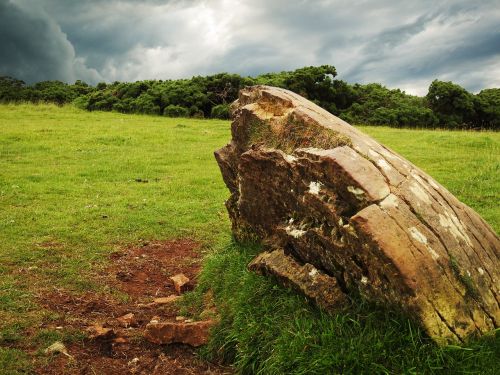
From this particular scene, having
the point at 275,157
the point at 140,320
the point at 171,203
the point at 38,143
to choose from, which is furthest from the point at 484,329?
the point at 38,143

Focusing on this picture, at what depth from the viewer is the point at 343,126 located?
23.9 feet

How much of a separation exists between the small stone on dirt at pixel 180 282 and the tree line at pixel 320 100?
29.5 m

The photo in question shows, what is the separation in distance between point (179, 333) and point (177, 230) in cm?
567

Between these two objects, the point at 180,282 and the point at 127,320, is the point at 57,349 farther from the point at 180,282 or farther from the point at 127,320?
the point at 180,282

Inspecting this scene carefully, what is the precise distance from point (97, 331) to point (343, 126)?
4.71 m

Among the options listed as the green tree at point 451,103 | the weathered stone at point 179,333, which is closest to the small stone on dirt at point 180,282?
the weathered stone at point 179,333

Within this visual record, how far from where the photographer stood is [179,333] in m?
6.90

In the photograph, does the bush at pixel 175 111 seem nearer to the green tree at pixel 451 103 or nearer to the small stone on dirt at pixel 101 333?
the green tree at pixel 451 103

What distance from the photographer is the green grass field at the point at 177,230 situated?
5.22m

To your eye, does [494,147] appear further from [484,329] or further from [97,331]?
[97,331]

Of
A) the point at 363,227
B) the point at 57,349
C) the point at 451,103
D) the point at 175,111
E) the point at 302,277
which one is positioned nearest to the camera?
the point at 363,227

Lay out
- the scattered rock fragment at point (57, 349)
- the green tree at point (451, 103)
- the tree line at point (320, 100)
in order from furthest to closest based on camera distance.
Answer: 1. the green tree at point (451, 103)
2. the tree line at point (320, 100)
3. the scattered rock fragment at point (57, 349)

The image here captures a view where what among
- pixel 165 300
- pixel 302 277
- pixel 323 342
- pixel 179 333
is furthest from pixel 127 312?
pixel 323 342

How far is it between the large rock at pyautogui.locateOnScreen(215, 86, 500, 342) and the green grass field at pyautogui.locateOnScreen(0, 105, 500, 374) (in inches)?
11.7
